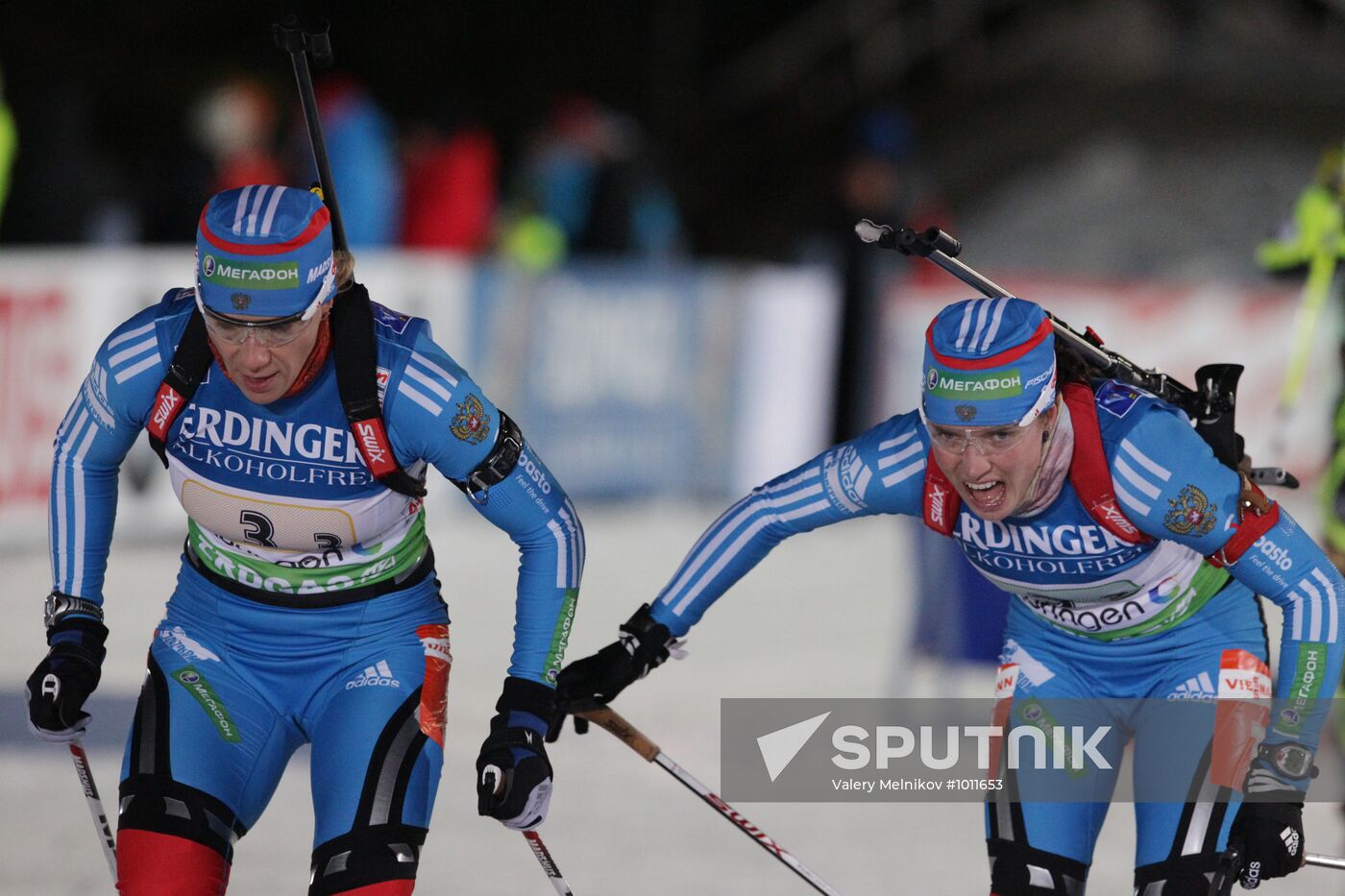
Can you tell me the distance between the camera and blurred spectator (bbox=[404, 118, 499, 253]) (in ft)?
40.8

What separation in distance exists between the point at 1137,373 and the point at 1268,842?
3.54 ft

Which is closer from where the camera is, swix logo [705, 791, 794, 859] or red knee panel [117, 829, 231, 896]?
red knee panel [117, 829, 231, 896]

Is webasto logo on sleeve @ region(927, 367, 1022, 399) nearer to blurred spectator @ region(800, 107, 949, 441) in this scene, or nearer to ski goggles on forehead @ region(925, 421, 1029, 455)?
ski goggles on forehead @ region(925, 421, 1029, 455)

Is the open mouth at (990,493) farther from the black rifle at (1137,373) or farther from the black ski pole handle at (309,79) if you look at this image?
the black ski pole handle at (309,79)

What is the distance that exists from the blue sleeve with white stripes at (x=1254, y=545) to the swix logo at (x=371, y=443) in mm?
1555

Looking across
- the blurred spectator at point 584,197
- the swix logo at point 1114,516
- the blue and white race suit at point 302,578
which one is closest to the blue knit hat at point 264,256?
the blue and white race suit at point 302,578

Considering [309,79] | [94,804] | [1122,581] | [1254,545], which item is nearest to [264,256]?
[309,79]

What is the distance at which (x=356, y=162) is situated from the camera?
11.8 metres

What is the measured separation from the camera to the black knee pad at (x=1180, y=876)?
3988 millimetres

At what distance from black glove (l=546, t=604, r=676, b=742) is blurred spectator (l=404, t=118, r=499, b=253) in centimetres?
825

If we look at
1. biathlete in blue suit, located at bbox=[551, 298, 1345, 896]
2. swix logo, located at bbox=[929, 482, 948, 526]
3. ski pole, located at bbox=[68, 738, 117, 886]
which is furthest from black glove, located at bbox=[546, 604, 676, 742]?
ski pole, located at bbox=[68, 738, 117, 886]

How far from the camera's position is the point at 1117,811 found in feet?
23.2

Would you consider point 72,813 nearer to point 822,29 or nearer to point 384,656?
point 384,656

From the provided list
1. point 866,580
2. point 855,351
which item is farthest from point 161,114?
point 866,580
